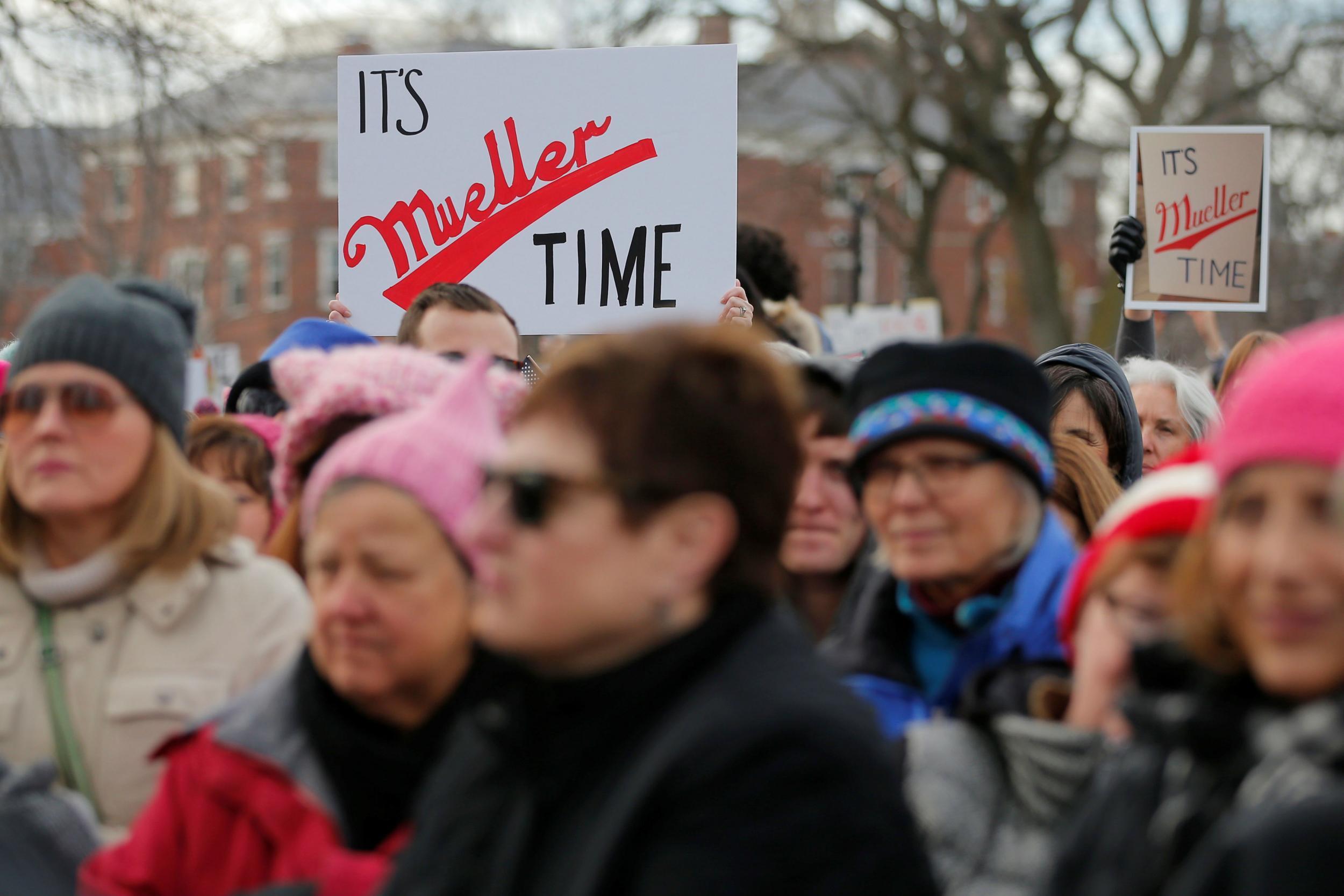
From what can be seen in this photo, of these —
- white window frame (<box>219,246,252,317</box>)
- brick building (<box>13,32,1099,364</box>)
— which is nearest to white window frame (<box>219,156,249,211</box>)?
brick building (<box>13,32,1099,364</box>)

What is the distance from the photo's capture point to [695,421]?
2250 millimetres

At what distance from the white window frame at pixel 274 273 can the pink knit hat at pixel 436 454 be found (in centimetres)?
5199

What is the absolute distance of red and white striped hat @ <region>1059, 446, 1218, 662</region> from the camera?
2.36m

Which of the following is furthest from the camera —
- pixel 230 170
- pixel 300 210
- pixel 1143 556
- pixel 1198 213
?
pixel 300 210

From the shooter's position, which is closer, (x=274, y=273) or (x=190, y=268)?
(x=190, y=268)

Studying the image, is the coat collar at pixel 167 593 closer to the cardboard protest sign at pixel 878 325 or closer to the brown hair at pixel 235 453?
the brown hair at pixel 235 453

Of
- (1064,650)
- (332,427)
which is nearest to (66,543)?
(332,427)

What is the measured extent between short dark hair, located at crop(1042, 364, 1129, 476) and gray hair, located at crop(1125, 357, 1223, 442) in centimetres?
56

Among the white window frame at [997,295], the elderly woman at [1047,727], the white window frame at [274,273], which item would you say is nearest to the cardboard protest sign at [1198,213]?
the elderly woman at [1047,727]

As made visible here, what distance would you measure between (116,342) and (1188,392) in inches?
139

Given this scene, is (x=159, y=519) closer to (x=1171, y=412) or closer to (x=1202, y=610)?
(x=1202, y=610)

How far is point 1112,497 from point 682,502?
1.86m

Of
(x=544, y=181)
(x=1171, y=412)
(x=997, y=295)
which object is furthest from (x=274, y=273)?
(x=1171, y=412)

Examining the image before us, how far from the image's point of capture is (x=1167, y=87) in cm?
2052
